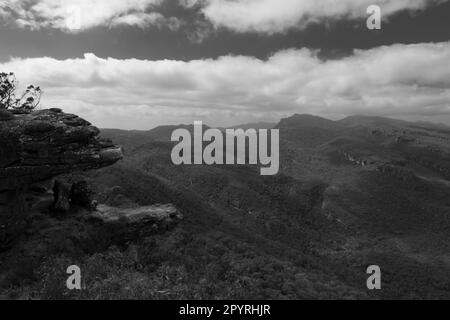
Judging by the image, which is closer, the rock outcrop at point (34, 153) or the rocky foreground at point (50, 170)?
the rock outcrop at point (34, 153)

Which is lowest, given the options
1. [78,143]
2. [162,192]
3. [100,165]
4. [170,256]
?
[162,192]

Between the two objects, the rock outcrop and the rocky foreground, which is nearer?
the rock outcrop

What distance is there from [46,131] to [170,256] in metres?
14.7

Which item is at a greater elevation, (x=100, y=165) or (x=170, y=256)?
(x=100, y=165)

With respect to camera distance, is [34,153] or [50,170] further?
[50,170]

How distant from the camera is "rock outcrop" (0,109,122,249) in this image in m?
25.5

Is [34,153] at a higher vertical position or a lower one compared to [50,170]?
higher

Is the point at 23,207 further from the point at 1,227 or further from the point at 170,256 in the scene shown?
the point at 170,256

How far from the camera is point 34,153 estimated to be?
2688cm

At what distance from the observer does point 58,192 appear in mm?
30688

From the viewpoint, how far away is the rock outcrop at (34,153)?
25531 mm
